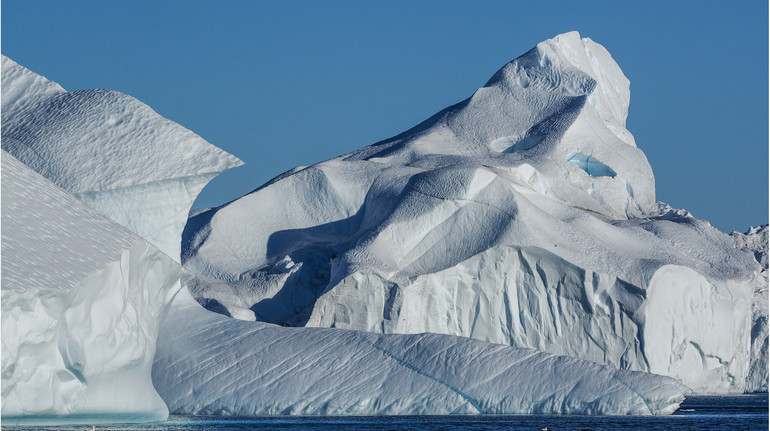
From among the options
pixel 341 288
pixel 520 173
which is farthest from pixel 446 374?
pixel 520 173

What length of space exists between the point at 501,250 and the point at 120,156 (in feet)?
33.5

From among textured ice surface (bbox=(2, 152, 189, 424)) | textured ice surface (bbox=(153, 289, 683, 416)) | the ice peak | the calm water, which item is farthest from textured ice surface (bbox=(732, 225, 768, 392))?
textured ice surface (bbox=(2, 152, 189, 424))

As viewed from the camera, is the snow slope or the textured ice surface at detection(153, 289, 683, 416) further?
the snow slope

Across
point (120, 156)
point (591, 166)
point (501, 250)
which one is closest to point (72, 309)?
point (120, 156)

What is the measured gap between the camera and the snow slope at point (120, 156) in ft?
77.8

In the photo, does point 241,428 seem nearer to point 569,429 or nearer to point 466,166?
point 569,429

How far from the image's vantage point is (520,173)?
35750 millimetres

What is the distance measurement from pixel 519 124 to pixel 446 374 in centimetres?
1722

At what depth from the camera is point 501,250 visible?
30.4 meters

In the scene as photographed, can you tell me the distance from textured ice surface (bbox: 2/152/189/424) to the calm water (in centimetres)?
67

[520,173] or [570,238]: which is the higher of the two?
[520,173]

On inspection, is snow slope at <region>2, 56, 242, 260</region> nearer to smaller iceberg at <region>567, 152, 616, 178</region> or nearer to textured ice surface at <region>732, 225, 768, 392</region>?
smaller iceberg at <region>567, 152, 616, 178</region>

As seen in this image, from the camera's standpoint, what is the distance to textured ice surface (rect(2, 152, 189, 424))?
55.7ft

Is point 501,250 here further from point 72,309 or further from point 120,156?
point 72,309
